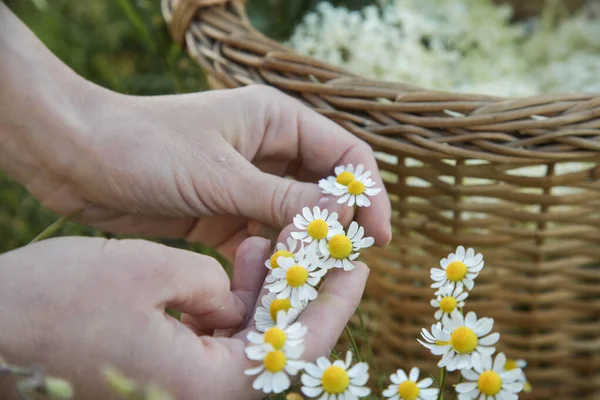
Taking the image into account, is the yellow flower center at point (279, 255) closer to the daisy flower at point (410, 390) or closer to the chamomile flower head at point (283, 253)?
the chamomile flower head at point (283, 253)

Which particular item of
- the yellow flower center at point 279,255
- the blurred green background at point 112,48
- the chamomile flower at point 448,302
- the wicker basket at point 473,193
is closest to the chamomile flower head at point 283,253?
the yellow flower center at point 279,255

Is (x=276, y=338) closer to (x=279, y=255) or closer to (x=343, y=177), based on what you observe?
(x=279, y=255)

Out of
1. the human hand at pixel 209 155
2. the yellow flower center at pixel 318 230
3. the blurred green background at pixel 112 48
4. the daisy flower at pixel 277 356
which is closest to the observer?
the daisy flower at pixel 277 356

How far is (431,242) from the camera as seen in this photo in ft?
2.54

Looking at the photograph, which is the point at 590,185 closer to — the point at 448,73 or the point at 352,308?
the point at 352,308

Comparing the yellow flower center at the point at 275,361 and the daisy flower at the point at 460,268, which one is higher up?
the daisy flower at the point at 460,268

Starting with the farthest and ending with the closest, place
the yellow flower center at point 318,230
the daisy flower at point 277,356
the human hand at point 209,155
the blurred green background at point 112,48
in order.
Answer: the blurred green background at point 112,48
the human hand at point 209,155
the yellow flower center at point 318,230
the daisy flower at point 277,356

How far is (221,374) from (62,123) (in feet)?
1.19

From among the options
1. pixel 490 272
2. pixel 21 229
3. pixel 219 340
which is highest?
pixel 219 340

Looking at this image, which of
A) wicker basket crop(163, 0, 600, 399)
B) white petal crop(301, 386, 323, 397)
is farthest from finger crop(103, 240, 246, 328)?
wicker basket crop(163, 0, 600, 399)

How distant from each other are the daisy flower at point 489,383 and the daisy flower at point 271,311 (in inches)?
4.7

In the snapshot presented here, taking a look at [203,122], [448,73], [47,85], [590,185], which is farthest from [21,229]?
[590,185]

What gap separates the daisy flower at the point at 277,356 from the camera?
0.40m

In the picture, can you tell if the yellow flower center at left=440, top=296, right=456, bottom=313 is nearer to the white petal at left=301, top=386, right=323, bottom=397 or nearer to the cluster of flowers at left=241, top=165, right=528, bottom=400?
the cluster of flowers at left=241, top=165, right=528, bottom=400
